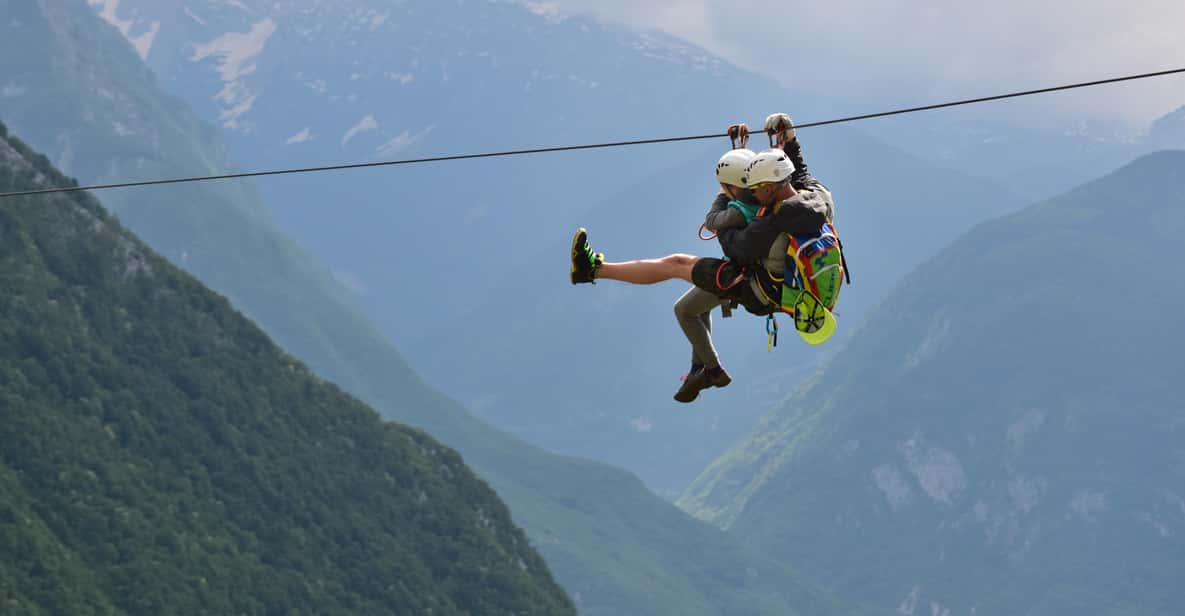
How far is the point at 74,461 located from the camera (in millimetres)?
136125

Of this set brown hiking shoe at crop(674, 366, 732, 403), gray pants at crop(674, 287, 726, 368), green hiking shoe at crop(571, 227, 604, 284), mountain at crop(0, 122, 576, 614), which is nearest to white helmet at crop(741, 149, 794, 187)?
gray pants at crop(674, 287, 726, 368)

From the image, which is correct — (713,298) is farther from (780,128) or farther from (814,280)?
(780,128)

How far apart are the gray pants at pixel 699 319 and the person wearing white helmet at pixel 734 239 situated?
0.01 m

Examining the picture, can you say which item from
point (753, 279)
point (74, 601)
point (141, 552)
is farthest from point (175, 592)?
point (753, 279)

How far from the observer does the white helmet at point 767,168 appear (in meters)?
16.1

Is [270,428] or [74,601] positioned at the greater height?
[270,428]

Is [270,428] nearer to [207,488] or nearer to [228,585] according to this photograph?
[207,488]

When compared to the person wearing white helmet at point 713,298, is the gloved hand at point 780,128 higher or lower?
higher

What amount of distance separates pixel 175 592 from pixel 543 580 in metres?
60.0

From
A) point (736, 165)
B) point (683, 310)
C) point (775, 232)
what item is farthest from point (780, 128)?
point (683, 310)

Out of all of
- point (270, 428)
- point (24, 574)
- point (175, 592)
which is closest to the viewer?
point (24, 574)

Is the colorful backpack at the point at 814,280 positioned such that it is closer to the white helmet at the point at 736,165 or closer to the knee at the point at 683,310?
the white helmet at the point at 736,165

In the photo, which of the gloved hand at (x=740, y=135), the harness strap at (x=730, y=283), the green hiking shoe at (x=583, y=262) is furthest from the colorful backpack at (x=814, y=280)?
the green hiking shoe at (x=583, y=262)

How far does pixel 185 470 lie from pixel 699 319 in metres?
149
